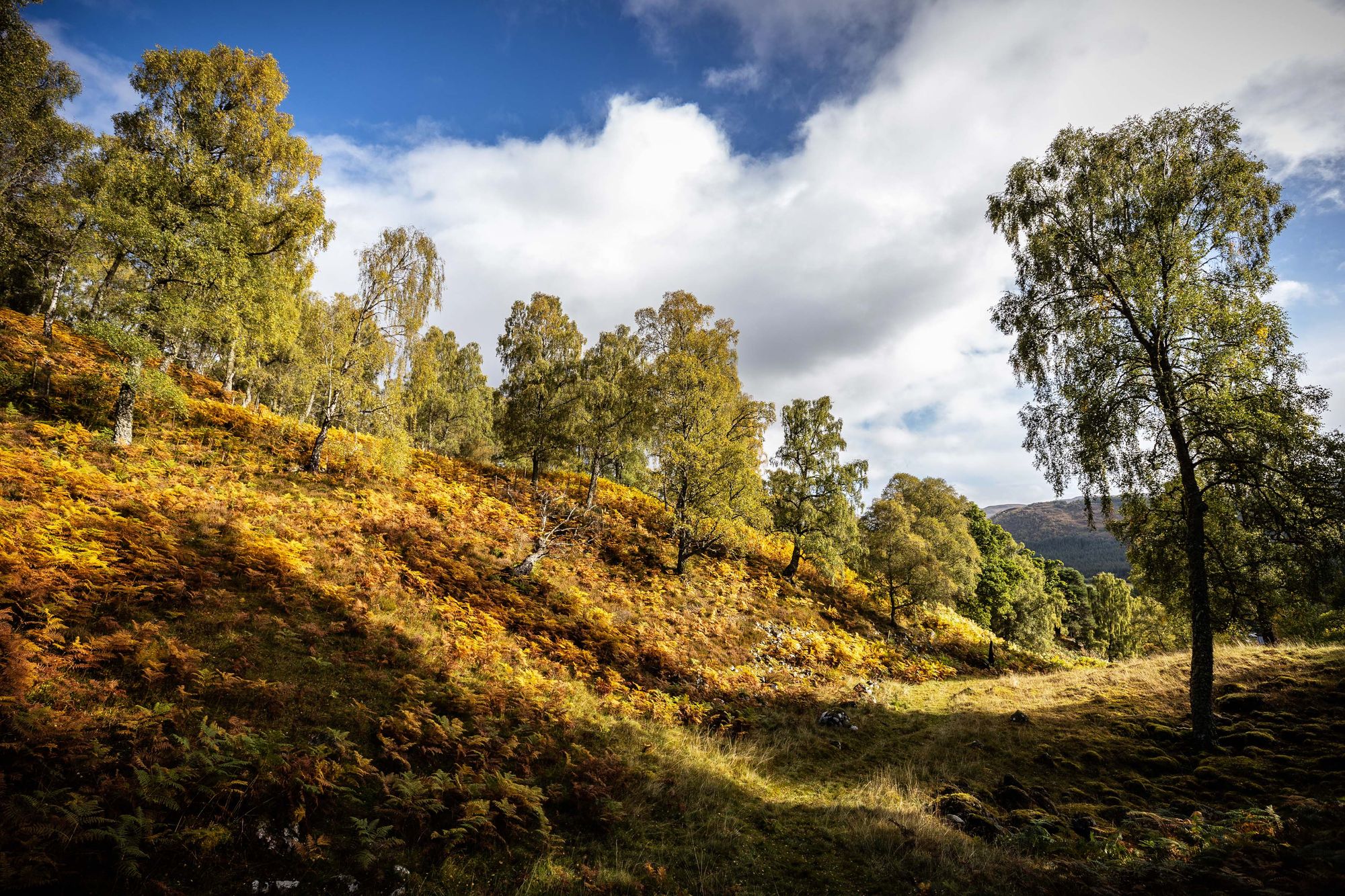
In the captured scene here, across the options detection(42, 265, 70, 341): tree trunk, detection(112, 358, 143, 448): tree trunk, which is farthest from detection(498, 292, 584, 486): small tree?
detection(42, 265, 70, 341): tree trunk

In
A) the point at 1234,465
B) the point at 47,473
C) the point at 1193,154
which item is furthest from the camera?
the point at 1193,154

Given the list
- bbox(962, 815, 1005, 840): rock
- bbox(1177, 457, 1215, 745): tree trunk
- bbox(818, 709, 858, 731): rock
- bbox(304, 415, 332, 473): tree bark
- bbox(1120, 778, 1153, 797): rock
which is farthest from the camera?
bbox(304, 415, 332, 473): tree bark

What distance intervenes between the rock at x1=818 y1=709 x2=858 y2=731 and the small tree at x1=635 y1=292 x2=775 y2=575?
845 cm

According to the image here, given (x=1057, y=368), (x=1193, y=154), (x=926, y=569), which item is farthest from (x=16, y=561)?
(x=926, y=569)

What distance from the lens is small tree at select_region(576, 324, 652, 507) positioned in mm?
23391

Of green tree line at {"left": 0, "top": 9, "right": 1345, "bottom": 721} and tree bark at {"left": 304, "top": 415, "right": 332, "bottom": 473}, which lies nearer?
green tree line at {"left": 0, "top": 9, "right": 1345, "bottom": 721}

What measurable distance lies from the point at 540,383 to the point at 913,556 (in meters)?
24.6

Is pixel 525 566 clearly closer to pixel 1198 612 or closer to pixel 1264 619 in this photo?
pixel 1198 612

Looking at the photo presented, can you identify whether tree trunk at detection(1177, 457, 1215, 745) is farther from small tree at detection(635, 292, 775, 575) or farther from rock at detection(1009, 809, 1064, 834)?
small tree at detection(635, 292, 775, 575)

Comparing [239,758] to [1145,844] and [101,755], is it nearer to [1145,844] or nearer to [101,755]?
[101,755]

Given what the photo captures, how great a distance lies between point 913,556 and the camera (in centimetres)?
2902

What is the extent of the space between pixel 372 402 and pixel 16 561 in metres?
12.0

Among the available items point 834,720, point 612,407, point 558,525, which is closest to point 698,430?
point 612,407

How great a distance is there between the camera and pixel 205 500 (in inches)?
494
